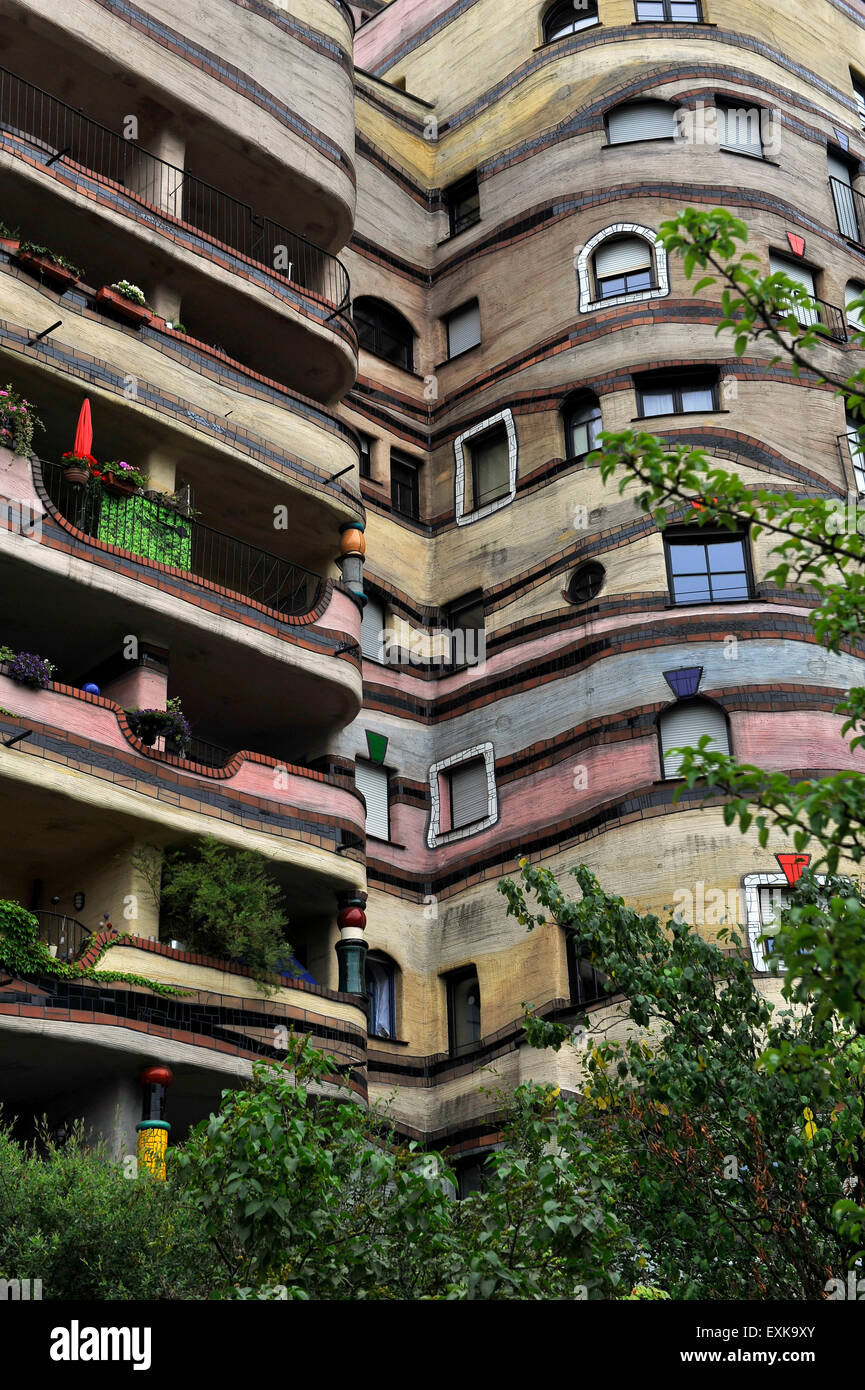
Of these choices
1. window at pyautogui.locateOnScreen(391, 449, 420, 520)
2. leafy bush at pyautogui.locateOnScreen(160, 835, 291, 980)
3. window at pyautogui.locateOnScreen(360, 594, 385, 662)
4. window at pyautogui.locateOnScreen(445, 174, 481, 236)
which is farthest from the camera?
window at pyautogui.locateOnScreen(445, 174, 481, 236)

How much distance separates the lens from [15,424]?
22109mm

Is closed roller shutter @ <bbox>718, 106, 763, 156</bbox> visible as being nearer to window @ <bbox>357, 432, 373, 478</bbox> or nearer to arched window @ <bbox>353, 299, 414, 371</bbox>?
arched window @ <bbox>353, 299, 414, 371</bbox>

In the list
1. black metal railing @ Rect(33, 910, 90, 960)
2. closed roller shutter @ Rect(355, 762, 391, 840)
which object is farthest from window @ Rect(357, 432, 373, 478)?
black metal railing @ Rect(33, 910, 90, 960)

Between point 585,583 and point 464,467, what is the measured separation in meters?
4.64

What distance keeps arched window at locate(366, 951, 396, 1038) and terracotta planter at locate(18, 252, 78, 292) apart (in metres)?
11.0

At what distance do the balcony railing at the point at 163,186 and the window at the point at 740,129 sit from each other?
24.9 ft

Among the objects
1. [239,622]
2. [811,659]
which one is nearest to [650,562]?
[811,659]

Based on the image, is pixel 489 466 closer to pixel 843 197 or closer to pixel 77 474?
pixel 843 197

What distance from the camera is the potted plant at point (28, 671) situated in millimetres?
20953

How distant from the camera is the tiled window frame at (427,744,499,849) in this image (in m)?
28.3

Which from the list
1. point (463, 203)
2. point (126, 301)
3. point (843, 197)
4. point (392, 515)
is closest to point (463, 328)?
point (463, 203)

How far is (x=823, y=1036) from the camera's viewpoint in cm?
1439
